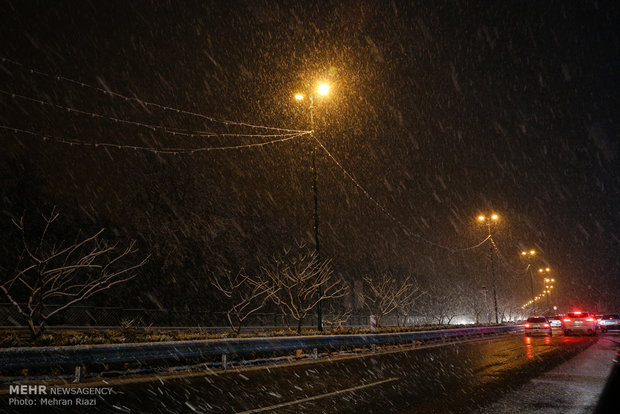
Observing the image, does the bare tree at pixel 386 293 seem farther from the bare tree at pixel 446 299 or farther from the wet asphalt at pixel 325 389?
the wet asphalt at pixel 325 389

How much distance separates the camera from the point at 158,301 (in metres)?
33.8

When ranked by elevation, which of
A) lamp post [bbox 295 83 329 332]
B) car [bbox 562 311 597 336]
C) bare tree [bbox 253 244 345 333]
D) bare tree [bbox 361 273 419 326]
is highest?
lamp post [bbox 295 83 329 332]

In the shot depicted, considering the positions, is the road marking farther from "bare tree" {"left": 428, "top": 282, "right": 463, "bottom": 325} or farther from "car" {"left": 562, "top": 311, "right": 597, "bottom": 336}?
"bare tree" {"left": 428, "top": 282, "right": 463, "bottom": 325}

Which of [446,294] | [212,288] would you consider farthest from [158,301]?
[446,294]

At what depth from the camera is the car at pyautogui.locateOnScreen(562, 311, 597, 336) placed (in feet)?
107

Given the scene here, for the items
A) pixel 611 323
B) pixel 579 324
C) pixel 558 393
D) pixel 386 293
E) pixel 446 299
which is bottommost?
pixel 611 323

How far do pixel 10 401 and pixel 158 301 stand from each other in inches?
1124

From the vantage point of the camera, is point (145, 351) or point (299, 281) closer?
point (145, 351)

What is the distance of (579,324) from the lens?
3300 centimetres

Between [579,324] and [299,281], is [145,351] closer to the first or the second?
[299,281]

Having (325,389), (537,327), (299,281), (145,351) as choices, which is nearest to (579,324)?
(537,327)

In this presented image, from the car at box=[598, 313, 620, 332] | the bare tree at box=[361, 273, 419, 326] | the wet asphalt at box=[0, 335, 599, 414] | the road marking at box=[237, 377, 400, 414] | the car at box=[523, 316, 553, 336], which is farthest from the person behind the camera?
the car at box=[598, 313, 620, 332]

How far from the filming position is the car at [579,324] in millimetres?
32562

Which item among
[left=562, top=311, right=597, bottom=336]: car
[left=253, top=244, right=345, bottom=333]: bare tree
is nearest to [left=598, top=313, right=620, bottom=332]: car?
[left=562, top=311, right=597, bottom=336]: car
